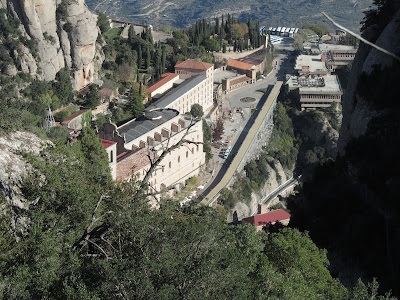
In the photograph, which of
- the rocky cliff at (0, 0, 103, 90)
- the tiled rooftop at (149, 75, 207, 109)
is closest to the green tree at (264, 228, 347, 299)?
the tiled rooftop at (149, 75, 207, 109)

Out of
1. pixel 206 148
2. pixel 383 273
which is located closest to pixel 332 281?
pixel 383 273

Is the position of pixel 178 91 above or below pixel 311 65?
above

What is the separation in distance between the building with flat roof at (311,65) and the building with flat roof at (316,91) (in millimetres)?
2266

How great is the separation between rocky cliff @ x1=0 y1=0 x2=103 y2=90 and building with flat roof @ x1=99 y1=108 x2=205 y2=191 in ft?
34.1

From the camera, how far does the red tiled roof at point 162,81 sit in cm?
6094

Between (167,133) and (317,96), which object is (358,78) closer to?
(167,133)

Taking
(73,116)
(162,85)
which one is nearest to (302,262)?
(73,116)

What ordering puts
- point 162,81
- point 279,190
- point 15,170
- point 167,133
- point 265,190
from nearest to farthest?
point 15,170 < point 167,133 < point 265,190 < point 162,81 < point 279,190

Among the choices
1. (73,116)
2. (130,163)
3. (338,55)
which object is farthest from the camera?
(338,55)

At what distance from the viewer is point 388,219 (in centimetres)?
2942

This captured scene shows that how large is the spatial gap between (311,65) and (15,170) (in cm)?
6851

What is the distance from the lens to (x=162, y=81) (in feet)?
206

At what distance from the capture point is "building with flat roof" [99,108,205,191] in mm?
42281

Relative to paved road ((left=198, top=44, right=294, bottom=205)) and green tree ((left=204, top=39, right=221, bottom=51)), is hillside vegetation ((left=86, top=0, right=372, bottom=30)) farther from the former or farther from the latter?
green tree ((left=204, top=39, right=221, bottom=51))
